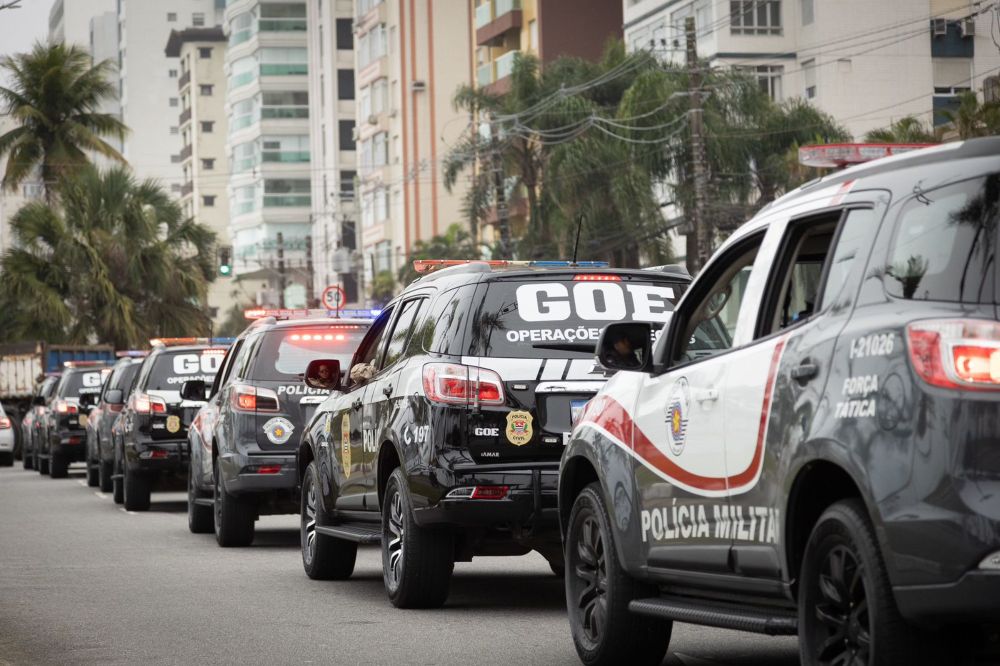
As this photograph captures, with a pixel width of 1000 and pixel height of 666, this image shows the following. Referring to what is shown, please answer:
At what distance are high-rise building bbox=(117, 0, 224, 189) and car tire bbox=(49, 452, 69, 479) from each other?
140 metres

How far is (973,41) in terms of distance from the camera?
178 feet

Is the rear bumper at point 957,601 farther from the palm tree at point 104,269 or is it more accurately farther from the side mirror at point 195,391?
the palm tree at point 104,269

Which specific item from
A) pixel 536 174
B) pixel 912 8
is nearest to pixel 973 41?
pixel 912 8

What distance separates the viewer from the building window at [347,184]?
114 metres

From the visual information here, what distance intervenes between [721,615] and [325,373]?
249 inches

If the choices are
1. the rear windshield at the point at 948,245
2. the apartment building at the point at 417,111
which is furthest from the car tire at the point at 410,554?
the apartment building at the point at 417,111

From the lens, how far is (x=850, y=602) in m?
6.04

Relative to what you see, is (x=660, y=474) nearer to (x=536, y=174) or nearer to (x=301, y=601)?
(x=301, y=601)

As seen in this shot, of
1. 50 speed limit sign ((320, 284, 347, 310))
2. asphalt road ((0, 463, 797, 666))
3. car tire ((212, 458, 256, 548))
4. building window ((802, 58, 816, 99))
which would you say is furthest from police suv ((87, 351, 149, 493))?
building window ((802, 58, 816, 99))

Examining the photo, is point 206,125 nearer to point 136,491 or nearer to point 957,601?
point 136,491

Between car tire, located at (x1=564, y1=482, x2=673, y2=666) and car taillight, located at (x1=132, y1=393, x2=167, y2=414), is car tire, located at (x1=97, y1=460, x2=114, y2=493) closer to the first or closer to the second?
car taillight, located at (x1=132, y1=393, x2=167, y2=414)

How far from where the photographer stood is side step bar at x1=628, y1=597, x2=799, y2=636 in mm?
6588

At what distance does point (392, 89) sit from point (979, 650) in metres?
82.2

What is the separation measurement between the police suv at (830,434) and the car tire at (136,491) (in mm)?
14385
